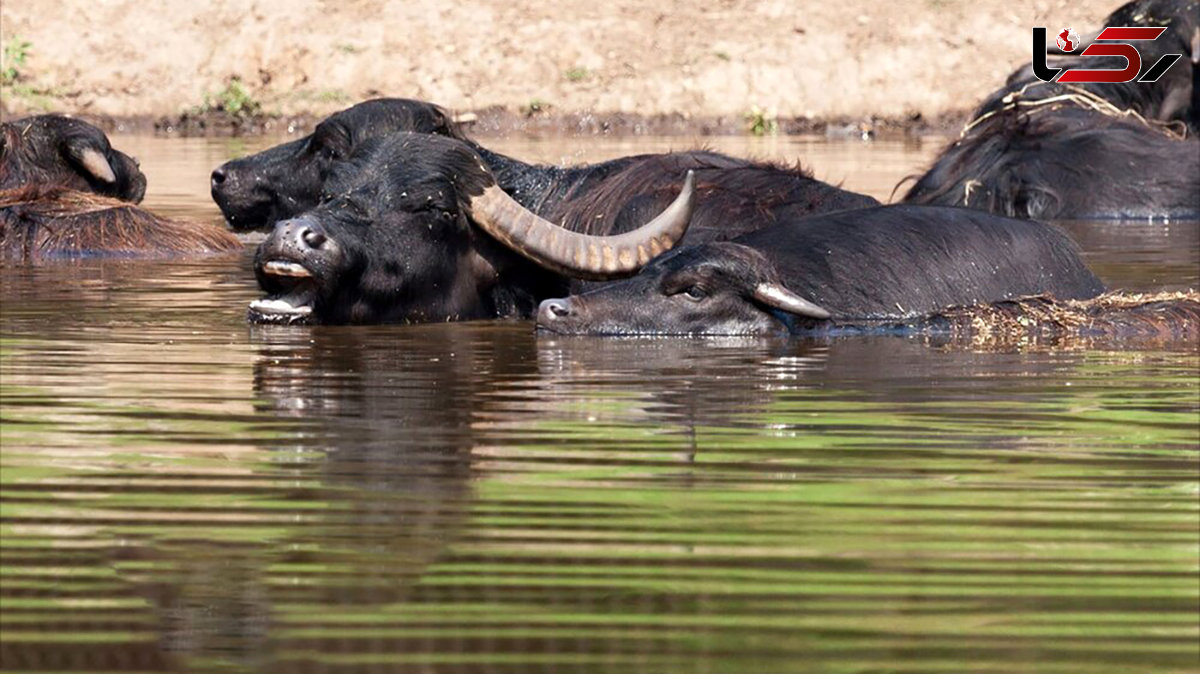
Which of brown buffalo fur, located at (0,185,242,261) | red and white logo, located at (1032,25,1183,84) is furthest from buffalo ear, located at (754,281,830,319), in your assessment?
red and white logo, located at (1032,25,1183,84)

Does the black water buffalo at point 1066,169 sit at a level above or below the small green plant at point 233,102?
below

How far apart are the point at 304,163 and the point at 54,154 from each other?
3.32 meters

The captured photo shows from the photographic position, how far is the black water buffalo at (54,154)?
15.2m

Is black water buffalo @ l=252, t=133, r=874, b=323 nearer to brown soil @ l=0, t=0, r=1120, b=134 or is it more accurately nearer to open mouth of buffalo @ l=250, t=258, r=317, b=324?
open mouth of buffalo @ l=250, t=258, r=317, b=324

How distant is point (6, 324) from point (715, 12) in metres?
26.5

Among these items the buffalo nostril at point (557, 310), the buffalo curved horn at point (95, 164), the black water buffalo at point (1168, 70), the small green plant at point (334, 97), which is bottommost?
the buffalo nostril at point (557, 310)

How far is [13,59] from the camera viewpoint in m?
34.6

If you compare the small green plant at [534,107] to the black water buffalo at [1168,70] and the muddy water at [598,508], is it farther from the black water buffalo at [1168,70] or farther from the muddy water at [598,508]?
the muddy water at [598,508]

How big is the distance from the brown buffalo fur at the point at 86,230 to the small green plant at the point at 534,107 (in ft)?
62.1

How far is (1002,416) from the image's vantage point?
7.04 meters

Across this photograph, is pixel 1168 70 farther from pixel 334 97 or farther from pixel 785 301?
pixel 334 97

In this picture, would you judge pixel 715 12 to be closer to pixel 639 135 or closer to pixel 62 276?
pixel 639 135

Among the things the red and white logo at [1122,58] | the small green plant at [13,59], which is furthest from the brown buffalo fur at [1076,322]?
the small green plant at [13,59]

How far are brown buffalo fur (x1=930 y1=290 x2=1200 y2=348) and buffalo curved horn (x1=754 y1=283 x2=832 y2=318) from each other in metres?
0.58
